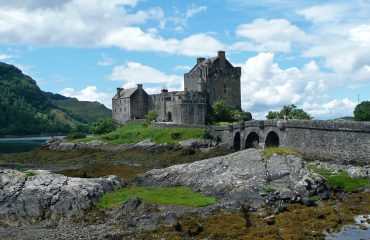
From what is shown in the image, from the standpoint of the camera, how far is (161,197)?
3831 centimetres

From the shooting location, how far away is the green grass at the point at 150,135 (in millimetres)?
81812

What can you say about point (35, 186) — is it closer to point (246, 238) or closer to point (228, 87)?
point (246, 238)

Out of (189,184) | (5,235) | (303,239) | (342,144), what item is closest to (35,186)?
(5,235)

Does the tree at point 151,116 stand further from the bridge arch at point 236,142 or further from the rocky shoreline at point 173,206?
the rocky shoreline at point 173,206

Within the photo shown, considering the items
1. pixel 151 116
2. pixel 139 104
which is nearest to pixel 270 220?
pixel 151 116

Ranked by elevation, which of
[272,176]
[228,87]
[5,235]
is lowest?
[5,235]

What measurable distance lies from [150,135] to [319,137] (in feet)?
124

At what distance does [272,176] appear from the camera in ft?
136

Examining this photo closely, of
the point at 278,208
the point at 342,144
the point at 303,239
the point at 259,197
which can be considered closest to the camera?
the point at 303,239

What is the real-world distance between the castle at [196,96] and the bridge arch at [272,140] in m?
25.7

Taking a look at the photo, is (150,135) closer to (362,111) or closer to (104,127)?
(104,127)

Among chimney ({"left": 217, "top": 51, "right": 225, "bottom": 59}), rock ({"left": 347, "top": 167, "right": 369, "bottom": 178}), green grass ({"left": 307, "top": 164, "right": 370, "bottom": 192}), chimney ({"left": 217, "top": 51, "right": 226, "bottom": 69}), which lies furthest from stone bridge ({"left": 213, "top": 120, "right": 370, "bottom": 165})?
chimney ({"left": 217, "top": 51, "right": 225, "bottom": 59})

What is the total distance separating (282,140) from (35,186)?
32462mm

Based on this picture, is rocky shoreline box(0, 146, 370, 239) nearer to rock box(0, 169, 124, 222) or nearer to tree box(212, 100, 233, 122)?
rock box(0, 169, 124, 222)
